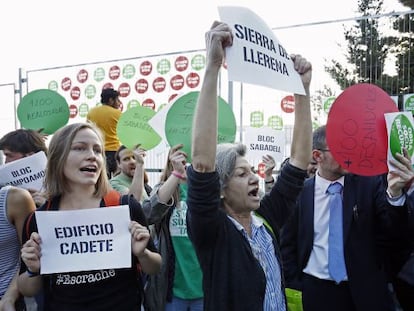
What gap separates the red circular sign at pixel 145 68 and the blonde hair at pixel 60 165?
14.7 feet

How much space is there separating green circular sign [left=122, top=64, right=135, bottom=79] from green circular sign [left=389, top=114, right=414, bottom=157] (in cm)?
474

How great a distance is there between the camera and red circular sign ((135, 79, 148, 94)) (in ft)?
21.4

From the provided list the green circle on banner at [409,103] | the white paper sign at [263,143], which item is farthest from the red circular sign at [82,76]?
the green circle on banner at [409,103]

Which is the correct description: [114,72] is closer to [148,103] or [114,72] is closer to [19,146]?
[148,103]

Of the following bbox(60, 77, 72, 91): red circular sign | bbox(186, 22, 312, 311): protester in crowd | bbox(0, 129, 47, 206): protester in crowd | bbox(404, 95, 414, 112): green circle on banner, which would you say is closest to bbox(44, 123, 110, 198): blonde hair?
bbox(186, 22, 312, 311): protester in crowd

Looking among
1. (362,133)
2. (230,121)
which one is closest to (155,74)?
(230,121)

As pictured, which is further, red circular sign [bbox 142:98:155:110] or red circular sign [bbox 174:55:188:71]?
red circular sign [bbox 142:98:155:110]

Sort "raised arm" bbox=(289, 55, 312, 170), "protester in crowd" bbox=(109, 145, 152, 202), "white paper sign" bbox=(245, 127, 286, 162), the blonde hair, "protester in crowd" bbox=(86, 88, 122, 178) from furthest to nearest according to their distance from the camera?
"protester in crowd" bbox=(86, 88, 122, 178) < "white paper sign" bbox=(245, 127, 286, 162) < "protester in crowd" bbox=(109, 145, 152, 202) < "raised arm" bbox=(289, 55, 312, 170) < the blonde hair

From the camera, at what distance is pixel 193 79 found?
6.10 metres

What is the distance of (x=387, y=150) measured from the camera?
2.48 meters

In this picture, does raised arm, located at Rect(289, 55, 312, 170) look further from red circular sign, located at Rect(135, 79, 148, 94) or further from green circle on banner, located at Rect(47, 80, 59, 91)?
green circle on banner, located at Rect(47, 80, 59, 91)

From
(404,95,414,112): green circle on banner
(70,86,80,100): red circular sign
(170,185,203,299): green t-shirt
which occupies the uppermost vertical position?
(70,86,80,100): red circular sign

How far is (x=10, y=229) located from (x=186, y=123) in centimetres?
147

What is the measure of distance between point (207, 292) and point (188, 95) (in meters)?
1.90
